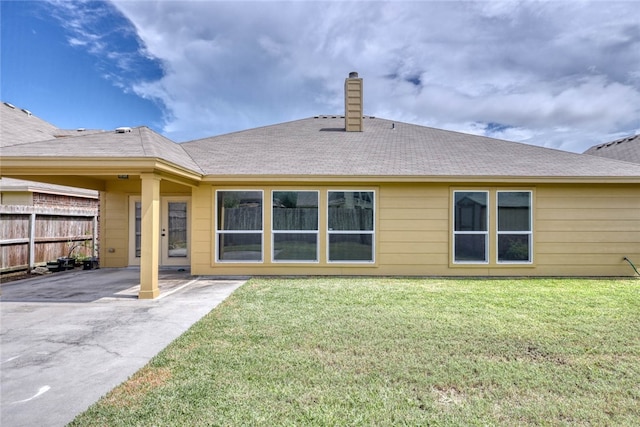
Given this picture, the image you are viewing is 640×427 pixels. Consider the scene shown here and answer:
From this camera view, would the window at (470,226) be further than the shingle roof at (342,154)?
Yes

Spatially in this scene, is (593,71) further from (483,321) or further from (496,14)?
(483,321)

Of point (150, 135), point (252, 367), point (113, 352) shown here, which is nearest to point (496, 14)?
point (150, 135)

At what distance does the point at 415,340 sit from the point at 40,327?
194 inches

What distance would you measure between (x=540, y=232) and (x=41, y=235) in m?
13.1

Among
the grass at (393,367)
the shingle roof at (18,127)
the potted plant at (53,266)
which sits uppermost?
the shingle roof at (18,127)

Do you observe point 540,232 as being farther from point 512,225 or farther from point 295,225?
point 295,225

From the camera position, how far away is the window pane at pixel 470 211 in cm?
803

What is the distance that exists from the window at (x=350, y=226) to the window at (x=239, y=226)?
1812 millimetres

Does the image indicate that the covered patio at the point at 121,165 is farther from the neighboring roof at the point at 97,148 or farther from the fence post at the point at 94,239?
the fence post at the point at 94,239

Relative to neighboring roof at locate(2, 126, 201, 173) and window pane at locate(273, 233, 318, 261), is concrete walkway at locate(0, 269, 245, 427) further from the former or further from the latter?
neighboring roof at locate(2, 126, 201, 173)

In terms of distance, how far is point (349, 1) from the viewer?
8891mm

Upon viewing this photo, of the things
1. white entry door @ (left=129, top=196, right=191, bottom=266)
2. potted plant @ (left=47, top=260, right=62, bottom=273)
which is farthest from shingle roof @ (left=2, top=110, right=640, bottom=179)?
potted plant @ (left=47, top=260, right=62, bottom=273)

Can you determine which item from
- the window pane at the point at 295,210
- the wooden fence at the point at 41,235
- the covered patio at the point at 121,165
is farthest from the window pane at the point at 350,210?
the wooden fence at the point at 41,235

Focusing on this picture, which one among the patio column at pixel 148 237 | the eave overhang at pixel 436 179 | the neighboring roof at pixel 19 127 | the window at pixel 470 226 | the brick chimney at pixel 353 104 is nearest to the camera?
the patio column at pixel 148 237
